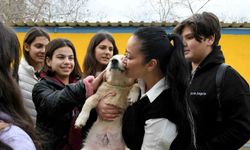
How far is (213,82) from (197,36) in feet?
1.34

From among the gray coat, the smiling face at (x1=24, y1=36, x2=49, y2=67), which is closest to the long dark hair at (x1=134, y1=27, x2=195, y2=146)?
the gray coat

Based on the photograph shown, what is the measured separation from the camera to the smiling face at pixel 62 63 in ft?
10.7

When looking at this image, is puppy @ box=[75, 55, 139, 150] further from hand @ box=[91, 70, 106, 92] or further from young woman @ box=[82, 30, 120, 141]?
young woman @ box=[82, 30, 120, 141]

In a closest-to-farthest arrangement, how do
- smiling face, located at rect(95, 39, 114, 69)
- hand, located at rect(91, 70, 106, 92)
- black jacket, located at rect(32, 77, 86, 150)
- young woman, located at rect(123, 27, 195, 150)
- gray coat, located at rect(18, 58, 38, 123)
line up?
young woman, located at rect(123, 27, 195, 150)
black jacket, located at rect(32, 77, 86, 150)
hand, located at rect(91, 70, 106, 92)
smiling face, located at rect(95, 39, 114, 69)
gray coat, located at rect(18, 58, 38, 123)

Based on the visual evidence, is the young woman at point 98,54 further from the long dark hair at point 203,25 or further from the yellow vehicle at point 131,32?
the yellow vehicle at point 131,32

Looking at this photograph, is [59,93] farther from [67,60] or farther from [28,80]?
[28,80]

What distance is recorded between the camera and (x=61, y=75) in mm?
3307

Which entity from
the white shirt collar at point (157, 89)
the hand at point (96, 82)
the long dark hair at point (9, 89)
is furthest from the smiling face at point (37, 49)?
the long dark hair at point (9, 89)

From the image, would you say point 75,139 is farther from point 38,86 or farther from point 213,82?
point 213,82

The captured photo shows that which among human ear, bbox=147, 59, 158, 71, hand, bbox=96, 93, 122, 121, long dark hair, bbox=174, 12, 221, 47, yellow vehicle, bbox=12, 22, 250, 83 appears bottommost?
yellow vehicle, bbox=12, 22, 250, 83

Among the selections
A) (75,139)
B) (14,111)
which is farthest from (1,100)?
(75,139)

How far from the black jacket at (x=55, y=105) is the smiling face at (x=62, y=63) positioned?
0.13m

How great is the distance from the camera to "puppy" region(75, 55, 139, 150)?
278 centimetres

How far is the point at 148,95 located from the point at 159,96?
8 centimetres
